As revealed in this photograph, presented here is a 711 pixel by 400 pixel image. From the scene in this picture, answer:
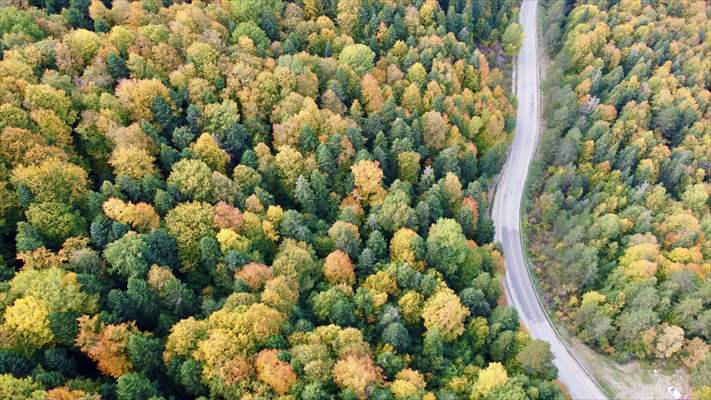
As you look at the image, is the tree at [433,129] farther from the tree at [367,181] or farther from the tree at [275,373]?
the tree at [275,373]

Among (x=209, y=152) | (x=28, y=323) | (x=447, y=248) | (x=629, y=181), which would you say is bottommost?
(x=28, y=323)

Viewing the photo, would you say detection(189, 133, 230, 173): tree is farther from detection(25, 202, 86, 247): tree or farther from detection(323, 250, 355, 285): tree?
detection(323, 250, 355, 285): tree

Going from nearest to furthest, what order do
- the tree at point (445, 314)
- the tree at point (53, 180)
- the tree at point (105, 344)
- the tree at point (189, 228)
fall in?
the tree at point (105, 344) → the tree at point (53, 180) → the tree at point (189, 228) → the tree at point (445, 314)

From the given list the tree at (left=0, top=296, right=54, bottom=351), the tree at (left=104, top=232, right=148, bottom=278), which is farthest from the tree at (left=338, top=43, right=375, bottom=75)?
the tree at (left=0, top=296, right=54, bottom=351)

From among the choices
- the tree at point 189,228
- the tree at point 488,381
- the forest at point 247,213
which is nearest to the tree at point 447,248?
the forest at point 247,213

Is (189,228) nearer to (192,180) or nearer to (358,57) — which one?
(192,180)

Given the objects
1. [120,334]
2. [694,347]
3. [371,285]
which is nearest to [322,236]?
[371,285]

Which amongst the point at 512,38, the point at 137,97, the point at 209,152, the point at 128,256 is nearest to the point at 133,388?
the point at 128,256
